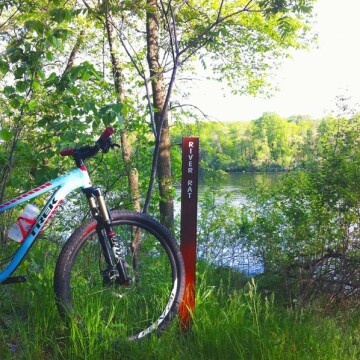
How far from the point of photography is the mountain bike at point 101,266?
2.46 m

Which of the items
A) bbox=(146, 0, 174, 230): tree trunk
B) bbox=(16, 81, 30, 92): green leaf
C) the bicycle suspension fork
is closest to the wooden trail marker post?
the bicycle suspension fork

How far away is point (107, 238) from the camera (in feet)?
8.58

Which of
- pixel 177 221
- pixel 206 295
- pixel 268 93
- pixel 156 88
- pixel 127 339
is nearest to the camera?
pixel 127 339

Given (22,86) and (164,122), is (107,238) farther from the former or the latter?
(164,122)

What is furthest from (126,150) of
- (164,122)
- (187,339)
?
(187,339)

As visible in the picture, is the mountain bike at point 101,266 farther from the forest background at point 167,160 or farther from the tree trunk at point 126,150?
the tree trunk at point 126,150

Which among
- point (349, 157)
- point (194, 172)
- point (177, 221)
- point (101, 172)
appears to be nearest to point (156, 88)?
point (177, 221)

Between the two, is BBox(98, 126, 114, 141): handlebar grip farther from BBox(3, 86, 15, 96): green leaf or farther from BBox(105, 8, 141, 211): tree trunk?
BBox(105, 8, 141, 211): tree trunk

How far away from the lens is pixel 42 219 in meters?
2.52

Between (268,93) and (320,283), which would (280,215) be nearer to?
(320,283)

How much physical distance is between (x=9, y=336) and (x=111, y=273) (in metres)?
0.68

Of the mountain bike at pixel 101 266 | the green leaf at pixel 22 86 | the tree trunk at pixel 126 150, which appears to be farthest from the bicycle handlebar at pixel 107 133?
the tree trunk at pixel 126 150

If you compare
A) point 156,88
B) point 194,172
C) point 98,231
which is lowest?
point 98,231

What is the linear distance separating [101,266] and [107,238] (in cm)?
33
